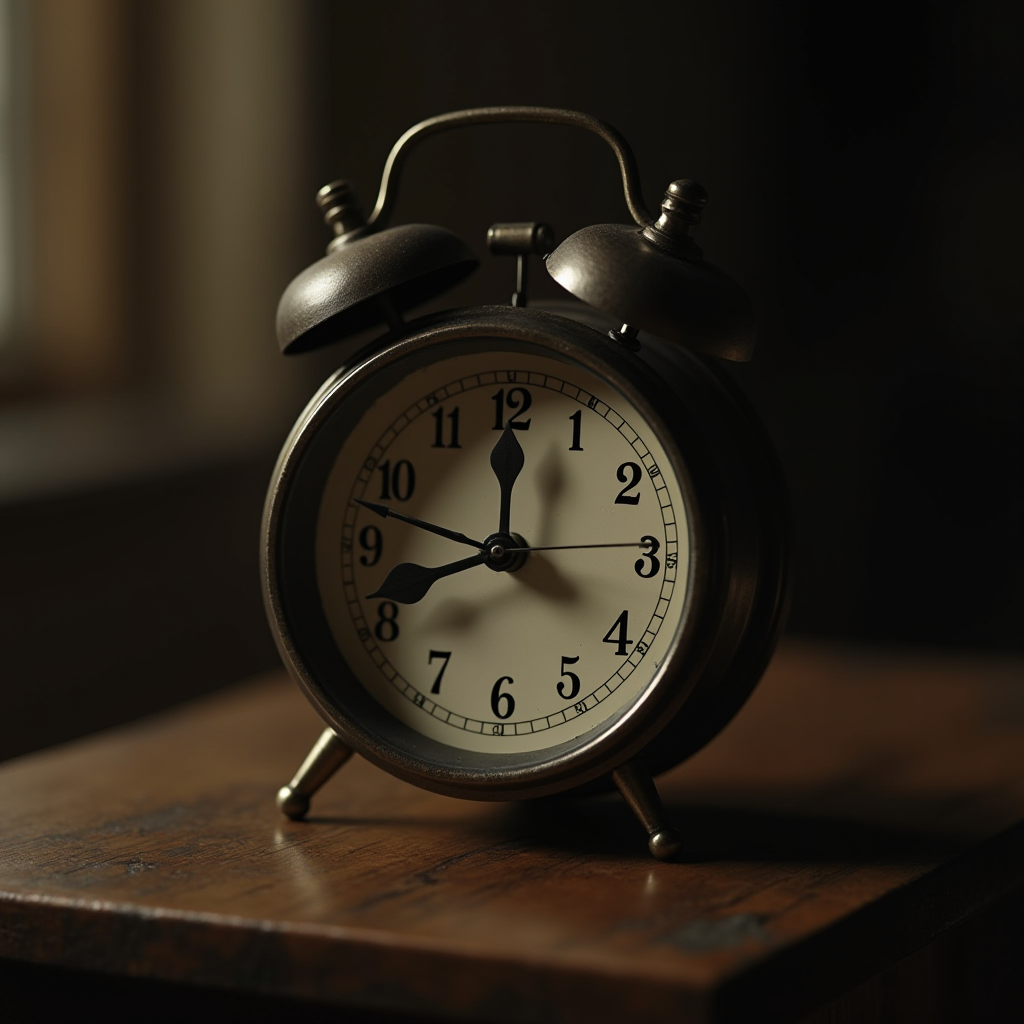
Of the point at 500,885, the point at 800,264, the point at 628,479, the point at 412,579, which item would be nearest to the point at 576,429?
the point at 628,479

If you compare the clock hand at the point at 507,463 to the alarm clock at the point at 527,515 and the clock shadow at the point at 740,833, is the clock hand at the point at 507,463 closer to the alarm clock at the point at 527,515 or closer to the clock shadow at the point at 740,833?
the alarm clock at the point at 527,515

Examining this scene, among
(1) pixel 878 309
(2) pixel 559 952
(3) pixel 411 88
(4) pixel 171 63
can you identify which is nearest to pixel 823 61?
(1) pixel 878 309

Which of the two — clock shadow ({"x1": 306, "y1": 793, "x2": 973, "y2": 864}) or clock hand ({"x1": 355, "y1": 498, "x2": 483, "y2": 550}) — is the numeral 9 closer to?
clock hand ({"x1": 355, "y1": 498, "x2": 483, "y2": 550})

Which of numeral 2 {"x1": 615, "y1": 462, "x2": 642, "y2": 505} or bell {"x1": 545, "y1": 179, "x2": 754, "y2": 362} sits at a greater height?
bell {"x1": 545, "y1": 179, "x2": 754, "y2": 362}

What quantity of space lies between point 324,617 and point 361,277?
0.25 meters

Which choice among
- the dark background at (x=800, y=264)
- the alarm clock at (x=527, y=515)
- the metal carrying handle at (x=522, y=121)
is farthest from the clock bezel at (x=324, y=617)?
the dark background at (x=800, y=264)

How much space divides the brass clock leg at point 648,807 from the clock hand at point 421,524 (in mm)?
186

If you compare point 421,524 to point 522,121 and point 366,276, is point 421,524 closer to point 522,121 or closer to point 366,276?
point 366,276

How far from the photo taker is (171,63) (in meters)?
2.92

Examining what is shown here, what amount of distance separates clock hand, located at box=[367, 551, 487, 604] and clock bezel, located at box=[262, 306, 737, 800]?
0.06m

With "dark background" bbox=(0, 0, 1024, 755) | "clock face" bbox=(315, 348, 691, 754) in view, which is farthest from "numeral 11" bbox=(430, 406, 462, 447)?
"dark background" bbox=(0, 0, 1024, 755)

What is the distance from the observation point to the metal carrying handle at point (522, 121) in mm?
1008

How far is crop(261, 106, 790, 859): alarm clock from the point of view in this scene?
0.96m

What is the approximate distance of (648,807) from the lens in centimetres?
99
